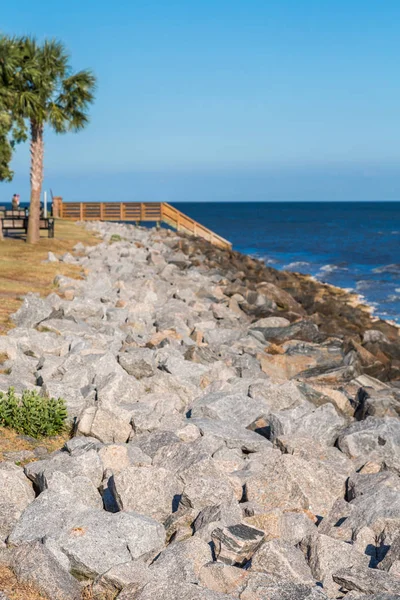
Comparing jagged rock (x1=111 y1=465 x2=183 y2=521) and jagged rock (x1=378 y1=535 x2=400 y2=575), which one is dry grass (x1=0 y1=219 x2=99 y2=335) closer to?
jagged rock (x1=111 y1=465 x2=183 y2=521)

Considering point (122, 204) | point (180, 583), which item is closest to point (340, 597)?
point (180, 583)

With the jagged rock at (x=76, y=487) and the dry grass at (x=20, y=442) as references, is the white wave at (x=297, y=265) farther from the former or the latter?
the jagged rock at (x=76, y=487)

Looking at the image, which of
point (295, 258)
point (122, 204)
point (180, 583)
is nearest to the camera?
point (180, 583)

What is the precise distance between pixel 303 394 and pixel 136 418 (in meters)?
2.93

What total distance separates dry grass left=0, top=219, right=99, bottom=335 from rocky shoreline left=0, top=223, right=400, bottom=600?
107cm

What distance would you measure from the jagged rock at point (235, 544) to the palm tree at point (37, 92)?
22.5 metres

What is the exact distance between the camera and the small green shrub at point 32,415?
6.91m

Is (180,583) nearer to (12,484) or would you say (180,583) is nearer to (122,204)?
(12,484)

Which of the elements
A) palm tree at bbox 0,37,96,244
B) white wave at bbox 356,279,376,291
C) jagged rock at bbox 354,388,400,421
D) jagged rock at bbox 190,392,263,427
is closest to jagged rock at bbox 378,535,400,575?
jagged rock at bbox 190,392,263,427

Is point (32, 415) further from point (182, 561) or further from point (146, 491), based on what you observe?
point (182, 561)

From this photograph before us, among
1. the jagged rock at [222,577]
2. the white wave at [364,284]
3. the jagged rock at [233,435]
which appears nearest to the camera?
the jagged rock at [222,577]

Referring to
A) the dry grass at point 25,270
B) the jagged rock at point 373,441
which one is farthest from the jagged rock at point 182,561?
the dry grass at point 25,270

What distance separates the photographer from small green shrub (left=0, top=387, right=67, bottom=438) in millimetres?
6906

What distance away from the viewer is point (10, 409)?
23.0 ft
